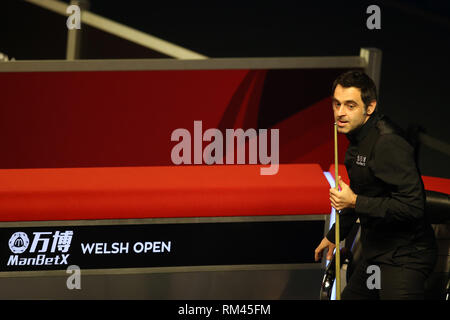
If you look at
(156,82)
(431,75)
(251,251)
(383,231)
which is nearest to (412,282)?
(383,231)

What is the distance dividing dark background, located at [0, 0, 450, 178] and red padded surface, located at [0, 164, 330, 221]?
2586 millimetres

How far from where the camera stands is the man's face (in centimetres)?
246

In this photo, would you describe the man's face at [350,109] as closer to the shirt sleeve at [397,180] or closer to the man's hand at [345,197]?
the shirt sleeve at [397,180]

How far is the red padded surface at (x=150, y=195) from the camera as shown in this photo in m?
3.06

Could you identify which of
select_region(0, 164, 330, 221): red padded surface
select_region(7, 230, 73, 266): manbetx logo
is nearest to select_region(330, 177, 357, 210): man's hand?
select_region(0, 164, 330, 221): red padded surface

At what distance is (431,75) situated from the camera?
8.52 metres

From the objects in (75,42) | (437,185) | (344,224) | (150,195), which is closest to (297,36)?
(75,42)

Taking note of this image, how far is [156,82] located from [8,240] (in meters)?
1.56

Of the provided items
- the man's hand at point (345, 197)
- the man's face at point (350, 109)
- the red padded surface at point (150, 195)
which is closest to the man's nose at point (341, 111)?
the man's face at point (350, 109)

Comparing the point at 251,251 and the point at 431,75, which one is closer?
the point at 251,251

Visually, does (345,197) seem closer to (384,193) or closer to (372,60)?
(384,193)

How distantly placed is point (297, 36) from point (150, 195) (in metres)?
7.20
